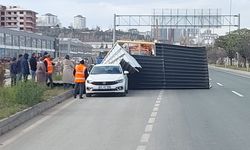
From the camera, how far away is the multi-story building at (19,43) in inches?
2116

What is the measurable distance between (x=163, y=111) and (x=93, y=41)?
113 m

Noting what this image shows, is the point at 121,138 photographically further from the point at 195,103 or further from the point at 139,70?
the point at 139,70

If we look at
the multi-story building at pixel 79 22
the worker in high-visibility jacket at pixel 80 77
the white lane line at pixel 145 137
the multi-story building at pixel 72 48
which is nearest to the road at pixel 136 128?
the white lane line at pixel 145 137

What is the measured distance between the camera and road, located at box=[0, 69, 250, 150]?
34.5ft

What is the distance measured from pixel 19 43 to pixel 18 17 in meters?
53.7

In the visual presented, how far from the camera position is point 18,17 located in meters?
112

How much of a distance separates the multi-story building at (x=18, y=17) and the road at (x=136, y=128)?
316ft

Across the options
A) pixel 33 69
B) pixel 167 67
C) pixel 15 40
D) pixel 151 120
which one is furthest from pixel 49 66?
pixel 15 40

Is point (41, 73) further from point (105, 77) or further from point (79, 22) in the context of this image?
point (79, 22)

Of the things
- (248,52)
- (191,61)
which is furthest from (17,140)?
(248,52)

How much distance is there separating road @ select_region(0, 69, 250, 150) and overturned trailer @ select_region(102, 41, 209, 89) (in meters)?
9.62

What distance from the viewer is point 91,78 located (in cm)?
2412

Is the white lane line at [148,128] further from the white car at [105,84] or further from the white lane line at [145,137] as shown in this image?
the white car at [105,84]

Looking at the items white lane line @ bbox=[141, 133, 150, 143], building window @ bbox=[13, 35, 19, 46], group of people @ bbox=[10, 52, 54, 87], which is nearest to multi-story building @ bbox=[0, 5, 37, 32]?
building window @ bbox=[13, 35, 19, 46]
